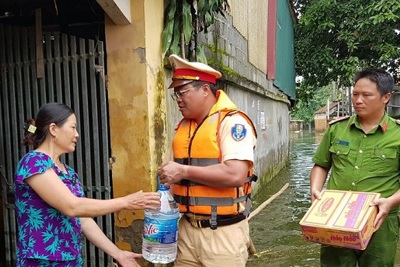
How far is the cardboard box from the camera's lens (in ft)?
8.05

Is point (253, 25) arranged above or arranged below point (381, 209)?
above

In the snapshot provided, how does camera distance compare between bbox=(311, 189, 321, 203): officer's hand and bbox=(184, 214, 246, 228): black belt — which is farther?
bbox=(311, 189, 321, 203): officer's hand

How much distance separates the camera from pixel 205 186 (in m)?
2.48

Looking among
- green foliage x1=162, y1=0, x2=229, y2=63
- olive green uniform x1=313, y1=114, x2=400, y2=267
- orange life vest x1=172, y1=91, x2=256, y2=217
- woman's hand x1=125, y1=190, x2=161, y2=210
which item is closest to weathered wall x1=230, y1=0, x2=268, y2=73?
green foliage x1=162, y1=0, x2=229, y2=63

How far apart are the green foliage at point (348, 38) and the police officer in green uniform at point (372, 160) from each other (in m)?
9.38

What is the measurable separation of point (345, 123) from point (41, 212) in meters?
2.08

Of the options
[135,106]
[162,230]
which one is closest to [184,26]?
[135,106]

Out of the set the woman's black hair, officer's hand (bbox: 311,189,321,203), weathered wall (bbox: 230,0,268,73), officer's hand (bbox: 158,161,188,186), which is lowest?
officer's hand (bbox: 311,189,321,203)

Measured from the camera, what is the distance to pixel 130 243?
150 inches

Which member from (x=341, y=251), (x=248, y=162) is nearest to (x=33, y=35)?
(x=248, y=162)

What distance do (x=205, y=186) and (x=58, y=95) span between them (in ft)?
6.57

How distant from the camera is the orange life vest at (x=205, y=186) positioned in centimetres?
248

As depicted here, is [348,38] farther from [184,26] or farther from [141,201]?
[141,201]

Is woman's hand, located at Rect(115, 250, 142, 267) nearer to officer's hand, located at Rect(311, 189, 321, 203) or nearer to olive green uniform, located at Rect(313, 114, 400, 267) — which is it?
officer's hand, located at Rect(311, 189, 321, 203)
